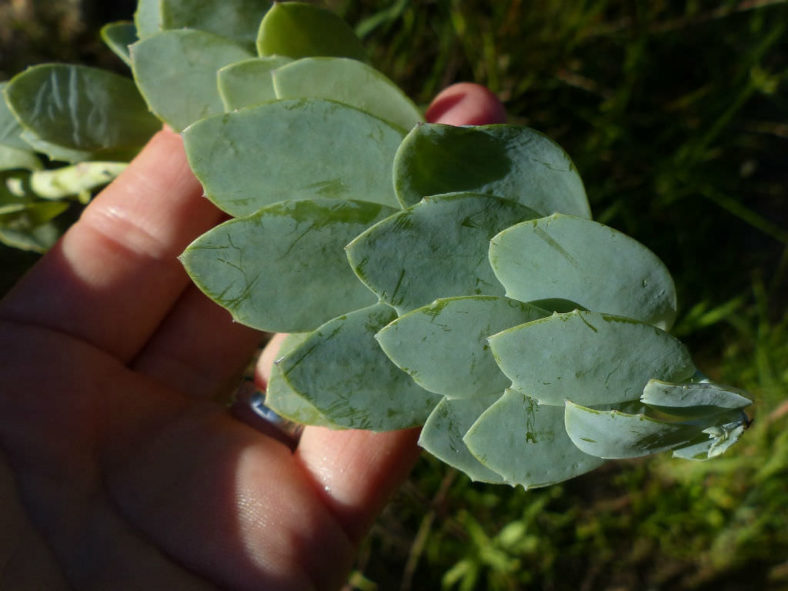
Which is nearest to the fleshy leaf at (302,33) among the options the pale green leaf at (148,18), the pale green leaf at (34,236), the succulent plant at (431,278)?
the succulent plant at (431,278)

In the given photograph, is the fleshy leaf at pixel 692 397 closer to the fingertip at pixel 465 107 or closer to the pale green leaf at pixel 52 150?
the fingertip at pixel 465 107

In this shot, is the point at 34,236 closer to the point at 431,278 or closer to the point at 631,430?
the point at 431,278

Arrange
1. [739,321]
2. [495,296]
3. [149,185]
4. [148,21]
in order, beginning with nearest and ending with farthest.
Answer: [495,296]
[148,21]
[149,185]
[739,321]

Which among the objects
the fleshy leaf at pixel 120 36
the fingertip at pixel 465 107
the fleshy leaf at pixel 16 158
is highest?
the fleshy leaf at pixel 120 36

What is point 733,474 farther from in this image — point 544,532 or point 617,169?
point 617,169

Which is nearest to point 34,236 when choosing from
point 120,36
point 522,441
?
point 120,36

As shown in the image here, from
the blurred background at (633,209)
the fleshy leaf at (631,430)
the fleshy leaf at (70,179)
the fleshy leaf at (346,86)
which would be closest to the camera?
the fleshy leaf at (631,430)

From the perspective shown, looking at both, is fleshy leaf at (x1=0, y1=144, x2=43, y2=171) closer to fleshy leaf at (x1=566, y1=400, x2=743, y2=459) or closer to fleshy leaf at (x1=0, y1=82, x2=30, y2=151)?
fleshy leaf at (x1=0, y1=82, x2=30, y2=151)

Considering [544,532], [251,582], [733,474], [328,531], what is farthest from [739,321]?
[251,582]
